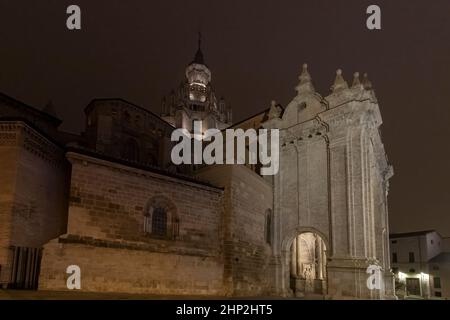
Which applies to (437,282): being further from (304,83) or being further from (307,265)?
(304,83)

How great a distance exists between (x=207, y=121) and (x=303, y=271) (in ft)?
117

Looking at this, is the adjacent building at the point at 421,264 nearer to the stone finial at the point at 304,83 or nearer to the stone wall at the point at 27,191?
the stone finial at the point at 304,83

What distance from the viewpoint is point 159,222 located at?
16.9 metres

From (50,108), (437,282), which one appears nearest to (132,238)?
(50,108)

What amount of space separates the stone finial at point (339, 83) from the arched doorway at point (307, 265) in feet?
31.5

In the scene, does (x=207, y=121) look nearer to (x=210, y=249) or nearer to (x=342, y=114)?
(x=342, y=114)

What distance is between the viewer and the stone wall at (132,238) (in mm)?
13820

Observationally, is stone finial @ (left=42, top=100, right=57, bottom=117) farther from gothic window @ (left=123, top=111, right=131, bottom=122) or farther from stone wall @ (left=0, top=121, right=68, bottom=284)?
stone wall @ (left=0, top=121, right=68, bottom=284)

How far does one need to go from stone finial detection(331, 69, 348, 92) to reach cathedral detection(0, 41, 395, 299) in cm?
8

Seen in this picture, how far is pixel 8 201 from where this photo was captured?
13289 millimetres

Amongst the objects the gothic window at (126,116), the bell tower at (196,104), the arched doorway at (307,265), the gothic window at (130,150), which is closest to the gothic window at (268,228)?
the arched doorway at (307,265)

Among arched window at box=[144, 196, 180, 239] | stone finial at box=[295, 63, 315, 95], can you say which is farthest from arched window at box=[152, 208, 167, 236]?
stone finial at box=[295, 63, 315, 95]

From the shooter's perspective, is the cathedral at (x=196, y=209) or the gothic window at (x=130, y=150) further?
the gothic window at (x=130, y=150)
